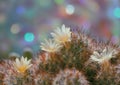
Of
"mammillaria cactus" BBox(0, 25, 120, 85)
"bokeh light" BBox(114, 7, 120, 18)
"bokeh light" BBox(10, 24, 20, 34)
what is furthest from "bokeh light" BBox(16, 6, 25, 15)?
"mammillaria cactus" BBox(0, 25, 120, 85)

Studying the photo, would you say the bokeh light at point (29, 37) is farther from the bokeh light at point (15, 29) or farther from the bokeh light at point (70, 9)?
the bokeh light at point (70, 9)

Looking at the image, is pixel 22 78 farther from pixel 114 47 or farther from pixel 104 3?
pixel 104 3

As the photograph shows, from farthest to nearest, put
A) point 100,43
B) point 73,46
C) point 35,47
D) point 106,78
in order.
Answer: point 35,47, point 100,43, point 73,46, point 106,78

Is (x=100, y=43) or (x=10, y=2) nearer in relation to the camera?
(x=100, y=43)

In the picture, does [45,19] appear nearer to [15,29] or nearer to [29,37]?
[29,37]

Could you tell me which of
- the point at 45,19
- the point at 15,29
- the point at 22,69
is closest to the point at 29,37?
the point at 15,29

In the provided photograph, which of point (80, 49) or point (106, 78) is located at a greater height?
point (80, 49)

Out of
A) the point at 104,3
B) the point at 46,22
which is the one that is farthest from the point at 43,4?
the point at 104,3
